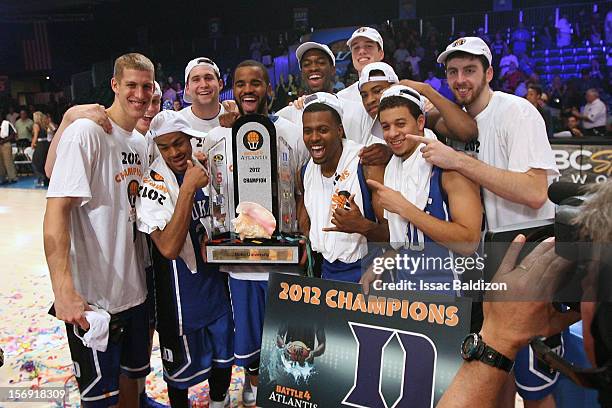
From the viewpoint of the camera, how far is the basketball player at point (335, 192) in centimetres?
236

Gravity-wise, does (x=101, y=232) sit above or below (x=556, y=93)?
below

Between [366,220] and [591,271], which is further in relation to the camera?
[366,220]

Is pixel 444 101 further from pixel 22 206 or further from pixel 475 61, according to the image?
pixel 22 206

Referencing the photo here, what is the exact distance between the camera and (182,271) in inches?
103

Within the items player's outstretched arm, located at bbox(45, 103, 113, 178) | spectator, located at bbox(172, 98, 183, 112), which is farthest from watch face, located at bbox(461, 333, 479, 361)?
spectator, located at bbox(172, 98, 183, 112)

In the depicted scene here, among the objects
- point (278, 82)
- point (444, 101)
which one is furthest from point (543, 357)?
point (278, 82)

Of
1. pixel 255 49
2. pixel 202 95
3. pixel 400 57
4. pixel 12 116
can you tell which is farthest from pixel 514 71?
pixel 12 116

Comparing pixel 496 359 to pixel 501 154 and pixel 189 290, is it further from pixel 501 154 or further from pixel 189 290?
pixel 189 290

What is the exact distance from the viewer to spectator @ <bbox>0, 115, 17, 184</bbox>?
1268 cm

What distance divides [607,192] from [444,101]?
1.46 meters

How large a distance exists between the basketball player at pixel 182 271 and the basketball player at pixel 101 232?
11 centimetres

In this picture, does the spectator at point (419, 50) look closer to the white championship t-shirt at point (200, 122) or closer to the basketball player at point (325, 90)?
the basketball player at point (325, 90)

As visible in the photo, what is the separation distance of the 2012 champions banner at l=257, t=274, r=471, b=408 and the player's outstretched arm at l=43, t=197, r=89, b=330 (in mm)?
804

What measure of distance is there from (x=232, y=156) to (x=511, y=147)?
1.22 meters
